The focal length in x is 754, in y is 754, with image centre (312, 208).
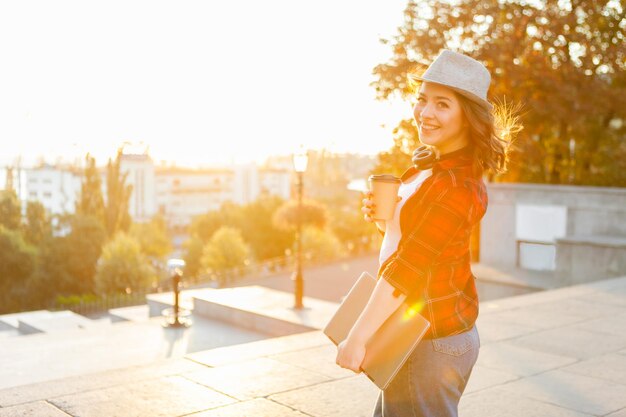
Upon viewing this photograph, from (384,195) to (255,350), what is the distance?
4.73 m

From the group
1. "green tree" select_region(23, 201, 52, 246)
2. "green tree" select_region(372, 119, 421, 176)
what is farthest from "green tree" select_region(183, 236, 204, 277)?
"green tree" select_region(372, 119, 421, 176)

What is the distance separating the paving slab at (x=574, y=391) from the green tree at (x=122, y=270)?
32874 millimetres

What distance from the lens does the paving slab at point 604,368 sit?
19.6 ft

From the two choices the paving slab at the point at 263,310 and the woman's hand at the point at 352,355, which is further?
the paving slab at the point at 263,310

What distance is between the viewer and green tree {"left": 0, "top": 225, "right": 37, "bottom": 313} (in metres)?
41.4

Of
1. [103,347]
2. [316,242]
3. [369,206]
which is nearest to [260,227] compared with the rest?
[316,242]

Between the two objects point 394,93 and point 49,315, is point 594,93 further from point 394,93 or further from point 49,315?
point 49,315

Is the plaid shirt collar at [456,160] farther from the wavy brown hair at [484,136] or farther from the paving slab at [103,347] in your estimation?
the paving slab at [103,347]

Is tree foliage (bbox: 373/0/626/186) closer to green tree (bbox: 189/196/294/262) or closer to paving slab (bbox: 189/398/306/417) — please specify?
paving slab (bbox: 189/398/306/417)

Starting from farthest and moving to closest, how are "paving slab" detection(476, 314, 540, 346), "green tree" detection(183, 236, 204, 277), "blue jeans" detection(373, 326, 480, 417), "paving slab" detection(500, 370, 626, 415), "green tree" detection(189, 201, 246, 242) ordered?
"green tree" detection(189, 201, 246, 242), "green tree" detection(183, 236, 204, 277), "paving slab" detection(476, 314, 540, 346), "paving slab" detection(500, 370, 626, 415), "blue jeans" detection(373, 326, 480, 417)

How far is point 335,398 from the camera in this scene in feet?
17.3

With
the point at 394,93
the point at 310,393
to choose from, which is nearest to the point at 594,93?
the point at 394,93

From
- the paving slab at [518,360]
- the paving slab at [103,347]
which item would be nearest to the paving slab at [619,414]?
the paving slab at [518,360]

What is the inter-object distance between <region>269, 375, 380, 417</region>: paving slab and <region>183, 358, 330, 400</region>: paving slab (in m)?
0.15
